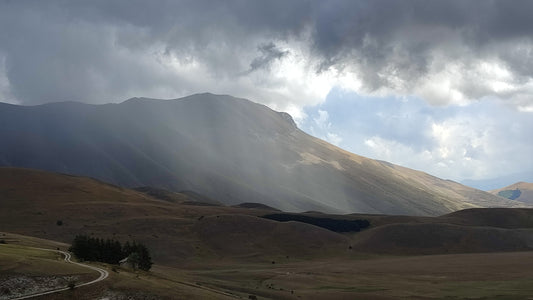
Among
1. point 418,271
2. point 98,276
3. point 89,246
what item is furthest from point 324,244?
point 98,276

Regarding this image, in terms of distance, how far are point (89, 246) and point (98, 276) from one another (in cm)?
1599

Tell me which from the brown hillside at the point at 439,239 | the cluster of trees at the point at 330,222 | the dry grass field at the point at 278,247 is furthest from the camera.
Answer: the cluster of trees at the point at 330,222

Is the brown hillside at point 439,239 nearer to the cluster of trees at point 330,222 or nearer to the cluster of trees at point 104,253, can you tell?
the cluster of trees at point 330,222

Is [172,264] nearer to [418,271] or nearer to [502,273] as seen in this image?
[418,271]

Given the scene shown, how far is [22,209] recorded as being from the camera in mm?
128750

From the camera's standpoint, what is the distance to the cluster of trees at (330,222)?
14800 centimetres

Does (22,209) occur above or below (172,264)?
above

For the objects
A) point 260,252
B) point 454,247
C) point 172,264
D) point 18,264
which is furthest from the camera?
point 454,247

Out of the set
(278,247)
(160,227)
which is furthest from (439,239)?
(160,227)

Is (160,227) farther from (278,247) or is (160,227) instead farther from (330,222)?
(330,222)

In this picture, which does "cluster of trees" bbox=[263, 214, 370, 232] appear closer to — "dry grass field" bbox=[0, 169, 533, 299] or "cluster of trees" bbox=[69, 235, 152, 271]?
"dry grass field" bbox=[0, 169, 533, 299]

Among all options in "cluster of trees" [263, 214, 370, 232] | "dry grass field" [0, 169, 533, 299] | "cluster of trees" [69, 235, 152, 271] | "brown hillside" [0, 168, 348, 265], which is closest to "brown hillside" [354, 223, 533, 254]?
"dry grass field" [0, 169, 533, 299]

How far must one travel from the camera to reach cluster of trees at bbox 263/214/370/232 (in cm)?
14800

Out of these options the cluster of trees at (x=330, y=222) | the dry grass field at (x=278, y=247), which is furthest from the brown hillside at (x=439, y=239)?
the cluster of trees at (x=330, y=222)
